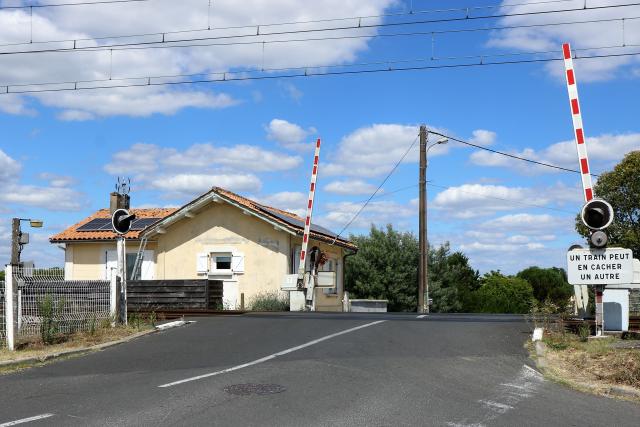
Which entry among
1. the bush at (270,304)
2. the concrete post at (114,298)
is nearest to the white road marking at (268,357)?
the concrete post at (114,298)

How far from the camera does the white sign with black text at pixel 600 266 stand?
11.3 metres

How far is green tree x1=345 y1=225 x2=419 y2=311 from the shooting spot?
40.9 m

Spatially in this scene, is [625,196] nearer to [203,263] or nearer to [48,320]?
[203,263]

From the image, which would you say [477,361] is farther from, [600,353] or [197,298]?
[197,298]

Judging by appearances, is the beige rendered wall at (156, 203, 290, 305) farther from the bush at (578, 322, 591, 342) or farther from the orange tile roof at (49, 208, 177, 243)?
the bush at (578, 322, 591, 342)

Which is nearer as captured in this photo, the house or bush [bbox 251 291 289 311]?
bush [bbox 251 291 289 311]

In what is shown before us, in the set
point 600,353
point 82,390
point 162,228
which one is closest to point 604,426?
point 600,353

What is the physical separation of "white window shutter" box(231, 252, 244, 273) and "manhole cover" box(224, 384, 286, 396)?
67.7 ft

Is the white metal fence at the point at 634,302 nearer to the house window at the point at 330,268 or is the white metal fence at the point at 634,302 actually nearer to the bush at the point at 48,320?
the bush at the point at 48,320

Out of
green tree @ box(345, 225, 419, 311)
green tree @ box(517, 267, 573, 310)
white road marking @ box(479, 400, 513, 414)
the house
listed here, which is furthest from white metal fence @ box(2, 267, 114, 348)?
green tree @ box(517, 267, 573, 310)

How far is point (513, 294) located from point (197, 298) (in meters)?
41.1

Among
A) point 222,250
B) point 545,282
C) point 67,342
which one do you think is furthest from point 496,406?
point 545,282

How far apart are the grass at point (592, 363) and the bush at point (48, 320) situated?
8.54 metres

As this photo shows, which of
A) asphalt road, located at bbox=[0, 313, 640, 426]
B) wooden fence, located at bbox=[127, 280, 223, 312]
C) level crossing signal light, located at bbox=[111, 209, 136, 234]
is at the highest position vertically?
level crossing signal light, located at bbox=[111, 209, 136, 234]
